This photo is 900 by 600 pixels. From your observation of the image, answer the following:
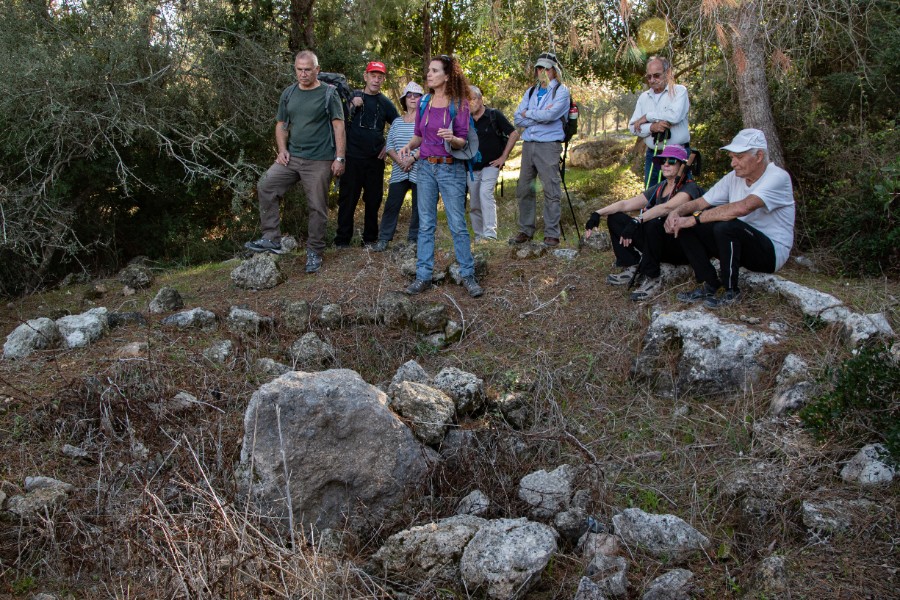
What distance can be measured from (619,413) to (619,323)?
98cm

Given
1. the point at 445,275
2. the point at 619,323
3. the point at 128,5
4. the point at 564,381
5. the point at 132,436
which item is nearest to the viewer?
the point at 132,436

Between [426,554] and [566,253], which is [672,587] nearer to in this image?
[426,554]

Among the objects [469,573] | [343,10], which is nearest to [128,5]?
[343,10]

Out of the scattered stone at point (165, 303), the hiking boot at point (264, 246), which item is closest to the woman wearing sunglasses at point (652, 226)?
the hiking boot at point (264, 246)

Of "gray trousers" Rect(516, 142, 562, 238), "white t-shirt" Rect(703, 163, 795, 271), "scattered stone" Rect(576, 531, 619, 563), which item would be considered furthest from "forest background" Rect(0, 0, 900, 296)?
"scattered stone" Rect(576, 531, 619, 563)

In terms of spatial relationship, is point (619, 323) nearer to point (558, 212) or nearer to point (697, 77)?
point (558, 212)

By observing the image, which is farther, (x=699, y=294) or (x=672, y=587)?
(x=699, y=294)

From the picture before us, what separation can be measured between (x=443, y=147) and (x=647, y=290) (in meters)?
2.03

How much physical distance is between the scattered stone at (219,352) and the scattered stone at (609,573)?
3.24m

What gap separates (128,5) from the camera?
27.8 ft

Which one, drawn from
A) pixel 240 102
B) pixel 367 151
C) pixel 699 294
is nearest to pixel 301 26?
pixel 240 102

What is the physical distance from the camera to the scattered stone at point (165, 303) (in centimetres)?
651

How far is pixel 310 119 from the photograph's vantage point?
7.07 meters

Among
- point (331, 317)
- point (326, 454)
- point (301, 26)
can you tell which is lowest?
point (326, 454)
